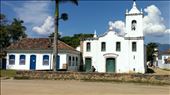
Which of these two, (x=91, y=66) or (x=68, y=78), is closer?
(x=68, y=78)

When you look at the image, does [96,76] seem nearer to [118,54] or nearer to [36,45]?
[118,54]

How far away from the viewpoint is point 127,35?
46.9 metres

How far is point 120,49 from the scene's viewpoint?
1858 inches

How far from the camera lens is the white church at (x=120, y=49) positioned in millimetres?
46281

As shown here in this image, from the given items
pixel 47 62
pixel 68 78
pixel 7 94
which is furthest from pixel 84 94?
pixel 47 62

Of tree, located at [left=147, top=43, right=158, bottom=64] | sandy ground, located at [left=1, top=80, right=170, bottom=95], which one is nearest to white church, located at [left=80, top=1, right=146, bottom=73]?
sandy ground, located at [left=1, top=80, right=170, bottom=95]

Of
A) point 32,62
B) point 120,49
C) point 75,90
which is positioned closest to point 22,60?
point 32,62

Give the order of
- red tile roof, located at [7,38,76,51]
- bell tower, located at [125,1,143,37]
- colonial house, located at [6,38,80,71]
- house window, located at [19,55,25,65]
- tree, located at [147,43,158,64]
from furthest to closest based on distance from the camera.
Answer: tree, located at [147,43,158,64], house window, located at [19,55,25,65], bell tower, located at [125,1,143,37], red tile roof, located at [7,38,76,51], colonial house, located at [6,38,80,71]

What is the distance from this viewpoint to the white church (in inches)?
1822

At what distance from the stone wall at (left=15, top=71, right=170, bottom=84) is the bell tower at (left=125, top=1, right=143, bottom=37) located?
19.5 metres

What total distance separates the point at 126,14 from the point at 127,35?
3.05 meters

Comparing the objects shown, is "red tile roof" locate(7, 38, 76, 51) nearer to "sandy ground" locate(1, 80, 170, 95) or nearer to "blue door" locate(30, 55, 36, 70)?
"blue door" locate(30, 55, 36, 70)

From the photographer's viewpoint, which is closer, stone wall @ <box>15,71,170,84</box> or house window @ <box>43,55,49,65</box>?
stone wall @ <box>15,71,170,84</box>

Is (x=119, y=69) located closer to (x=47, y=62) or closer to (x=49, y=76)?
(x=47, y=62)
